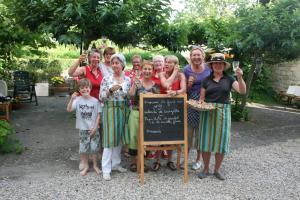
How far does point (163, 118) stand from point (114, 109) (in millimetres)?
695

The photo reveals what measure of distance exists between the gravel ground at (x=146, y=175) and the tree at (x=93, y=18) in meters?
2.11

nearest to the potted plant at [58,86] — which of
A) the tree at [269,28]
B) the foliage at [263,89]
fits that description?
the foliage at [263,89]

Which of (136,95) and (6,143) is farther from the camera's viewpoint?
(6,143)

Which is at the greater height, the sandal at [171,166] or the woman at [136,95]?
the woman at [136,95]

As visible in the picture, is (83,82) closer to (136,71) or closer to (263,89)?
(136,71)

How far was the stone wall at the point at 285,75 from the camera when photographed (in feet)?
44.9

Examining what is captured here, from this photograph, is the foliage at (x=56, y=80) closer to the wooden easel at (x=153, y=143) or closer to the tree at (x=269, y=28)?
the tree at (x=269, y=28)

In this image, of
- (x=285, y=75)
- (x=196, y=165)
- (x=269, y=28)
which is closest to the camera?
(x=196, y=165)

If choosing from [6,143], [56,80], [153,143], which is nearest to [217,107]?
[153,143]

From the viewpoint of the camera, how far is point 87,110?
486 cm

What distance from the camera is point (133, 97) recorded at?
484cm

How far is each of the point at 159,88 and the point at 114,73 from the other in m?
0.67

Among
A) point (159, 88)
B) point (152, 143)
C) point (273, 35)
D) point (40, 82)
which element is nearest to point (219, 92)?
point (159, 88)

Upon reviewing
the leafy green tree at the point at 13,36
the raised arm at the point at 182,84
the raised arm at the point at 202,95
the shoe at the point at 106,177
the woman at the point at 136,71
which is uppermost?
the leafy green tree at the point at 13,36
